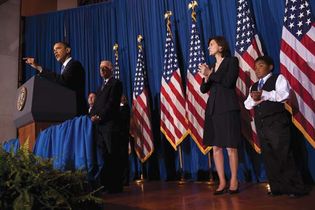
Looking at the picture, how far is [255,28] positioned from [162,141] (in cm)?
211

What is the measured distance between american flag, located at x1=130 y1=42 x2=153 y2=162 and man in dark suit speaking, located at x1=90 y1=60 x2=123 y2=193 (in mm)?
1420

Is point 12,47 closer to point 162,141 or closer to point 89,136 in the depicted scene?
point 162,141

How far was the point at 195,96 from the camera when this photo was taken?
4.23 m

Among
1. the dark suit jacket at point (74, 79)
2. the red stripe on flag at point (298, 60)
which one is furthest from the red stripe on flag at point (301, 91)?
the dark suit jacket at point (74, 79)

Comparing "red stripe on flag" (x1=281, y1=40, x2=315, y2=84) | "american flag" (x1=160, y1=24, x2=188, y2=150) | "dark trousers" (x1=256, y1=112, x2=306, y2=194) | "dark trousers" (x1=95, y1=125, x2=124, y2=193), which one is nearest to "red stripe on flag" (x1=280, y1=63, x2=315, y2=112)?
"red stripe on flag" (x1=281, y1=40, x2=315, y2=84)

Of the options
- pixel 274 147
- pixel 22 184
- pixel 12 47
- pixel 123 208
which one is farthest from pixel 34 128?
pixel 12 47

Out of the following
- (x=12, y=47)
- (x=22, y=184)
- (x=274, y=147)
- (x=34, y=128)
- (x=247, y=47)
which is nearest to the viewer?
(x=22, y=184)

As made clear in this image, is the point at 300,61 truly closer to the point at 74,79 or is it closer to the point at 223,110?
the point at 223,110

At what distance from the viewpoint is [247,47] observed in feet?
12.4

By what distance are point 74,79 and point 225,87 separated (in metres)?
1.41

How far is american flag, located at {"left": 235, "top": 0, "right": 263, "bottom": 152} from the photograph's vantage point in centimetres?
364

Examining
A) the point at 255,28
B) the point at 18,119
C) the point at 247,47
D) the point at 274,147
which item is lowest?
the point at 274,147

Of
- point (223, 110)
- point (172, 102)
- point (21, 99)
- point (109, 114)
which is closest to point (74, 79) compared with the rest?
point (21, 99)

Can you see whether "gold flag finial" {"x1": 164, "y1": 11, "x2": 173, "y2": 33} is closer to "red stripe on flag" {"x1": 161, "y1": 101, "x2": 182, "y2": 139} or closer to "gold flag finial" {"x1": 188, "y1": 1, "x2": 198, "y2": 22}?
"gold flag finial" {"x1": 188, "y1": 1, "x2": 198, "y2": 22}
